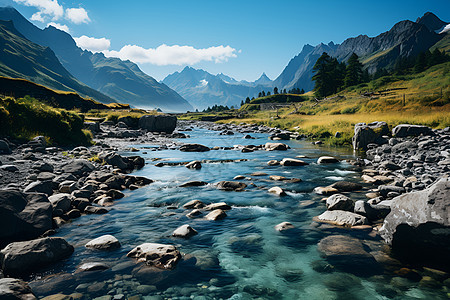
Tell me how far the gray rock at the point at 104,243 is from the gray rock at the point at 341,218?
20.7ft

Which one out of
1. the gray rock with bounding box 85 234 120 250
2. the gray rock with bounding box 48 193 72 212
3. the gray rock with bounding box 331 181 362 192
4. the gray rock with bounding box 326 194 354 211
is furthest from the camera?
the gray rock with bounding box 331 181 362 192

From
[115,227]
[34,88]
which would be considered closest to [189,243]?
[115,227]

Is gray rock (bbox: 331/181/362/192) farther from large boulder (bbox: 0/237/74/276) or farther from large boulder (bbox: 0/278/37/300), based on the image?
large boulder (bbox: 0/278/37/300)

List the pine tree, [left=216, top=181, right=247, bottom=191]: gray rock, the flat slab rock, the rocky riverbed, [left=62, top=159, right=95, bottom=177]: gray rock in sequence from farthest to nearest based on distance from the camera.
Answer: the pine tree → [left=62, top=159, right=95, bottom=177]: gray rock → [left=216, top=181, right=247, bottom=191]: gray rock → the flat slab rock → the rocky riverbed

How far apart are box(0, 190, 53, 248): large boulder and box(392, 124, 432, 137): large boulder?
1013 inches

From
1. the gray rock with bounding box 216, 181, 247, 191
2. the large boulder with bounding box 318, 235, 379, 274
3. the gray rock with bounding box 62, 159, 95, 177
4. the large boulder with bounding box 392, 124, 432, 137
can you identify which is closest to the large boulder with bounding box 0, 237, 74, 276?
the large boulder with bounding box 318, 235, 379, 274

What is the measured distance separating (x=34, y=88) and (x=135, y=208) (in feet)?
164

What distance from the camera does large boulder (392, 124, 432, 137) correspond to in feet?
66.4

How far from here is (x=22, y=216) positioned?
21.1ft

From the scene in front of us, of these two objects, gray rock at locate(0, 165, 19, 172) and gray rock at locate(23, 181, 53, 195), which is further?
gray rock at locate(0, 165, 19, 172)

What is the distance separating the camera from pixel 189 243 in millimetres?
6703

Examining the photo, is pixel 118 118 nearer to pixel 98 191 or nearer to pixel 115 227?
pixel 98 191

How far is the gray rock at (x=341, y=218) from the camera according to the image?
24.4 feet

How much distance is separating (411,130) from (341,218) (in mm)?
18712
